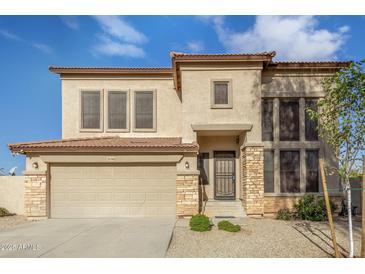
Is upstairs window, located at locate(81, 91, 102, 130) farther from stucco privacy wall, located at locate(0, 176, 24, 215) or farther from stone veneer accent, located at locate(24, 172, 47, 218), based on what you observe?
stucco privacy wall, located at locate(0, 176, 24, 215)

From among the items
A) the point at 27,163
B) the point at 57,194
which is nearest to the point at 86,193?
the point at 57,194

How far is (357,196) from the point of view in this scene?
14117 millimetres

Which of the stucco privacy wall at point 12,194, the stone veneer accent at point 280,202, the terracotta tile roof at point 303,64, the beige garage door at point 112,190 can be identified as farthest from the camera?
the stucco privacy wall at point 12,194

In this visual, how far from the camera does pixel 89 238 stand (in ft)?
28.1

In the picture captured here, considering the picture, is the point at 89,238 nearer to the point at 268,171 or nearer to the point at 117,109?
the point at 117,109

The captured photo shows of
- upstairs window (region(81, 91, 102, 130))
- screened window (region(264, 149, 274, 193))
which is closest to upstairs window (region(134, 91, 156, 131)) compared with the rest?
upstairs window (region(81, 91, 102, 130))

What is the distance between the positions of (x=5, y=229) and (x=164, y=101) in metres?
8.96

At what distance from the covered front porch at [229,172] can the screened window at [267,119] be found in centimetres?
106

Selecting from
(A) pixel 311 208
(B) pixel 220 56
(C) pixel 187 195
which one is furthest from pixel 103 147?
(A) pixel 311 208

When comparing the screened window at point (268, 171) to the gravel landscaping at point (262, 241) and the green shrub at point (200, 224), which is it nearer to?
the gravel landscaping at point (262, 241)

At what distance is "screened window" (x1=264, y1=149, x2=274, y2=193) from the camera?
13.1 meters

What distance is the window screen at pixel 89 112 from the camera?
14.9 metres

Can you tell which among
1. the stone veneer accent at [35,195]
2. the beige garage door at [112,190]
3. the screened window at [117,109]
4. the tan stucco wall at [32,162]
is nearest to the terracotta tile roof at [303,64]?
the beige garage door at [112,190]

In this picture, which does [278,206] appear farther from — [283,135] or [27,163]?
[27,163]
